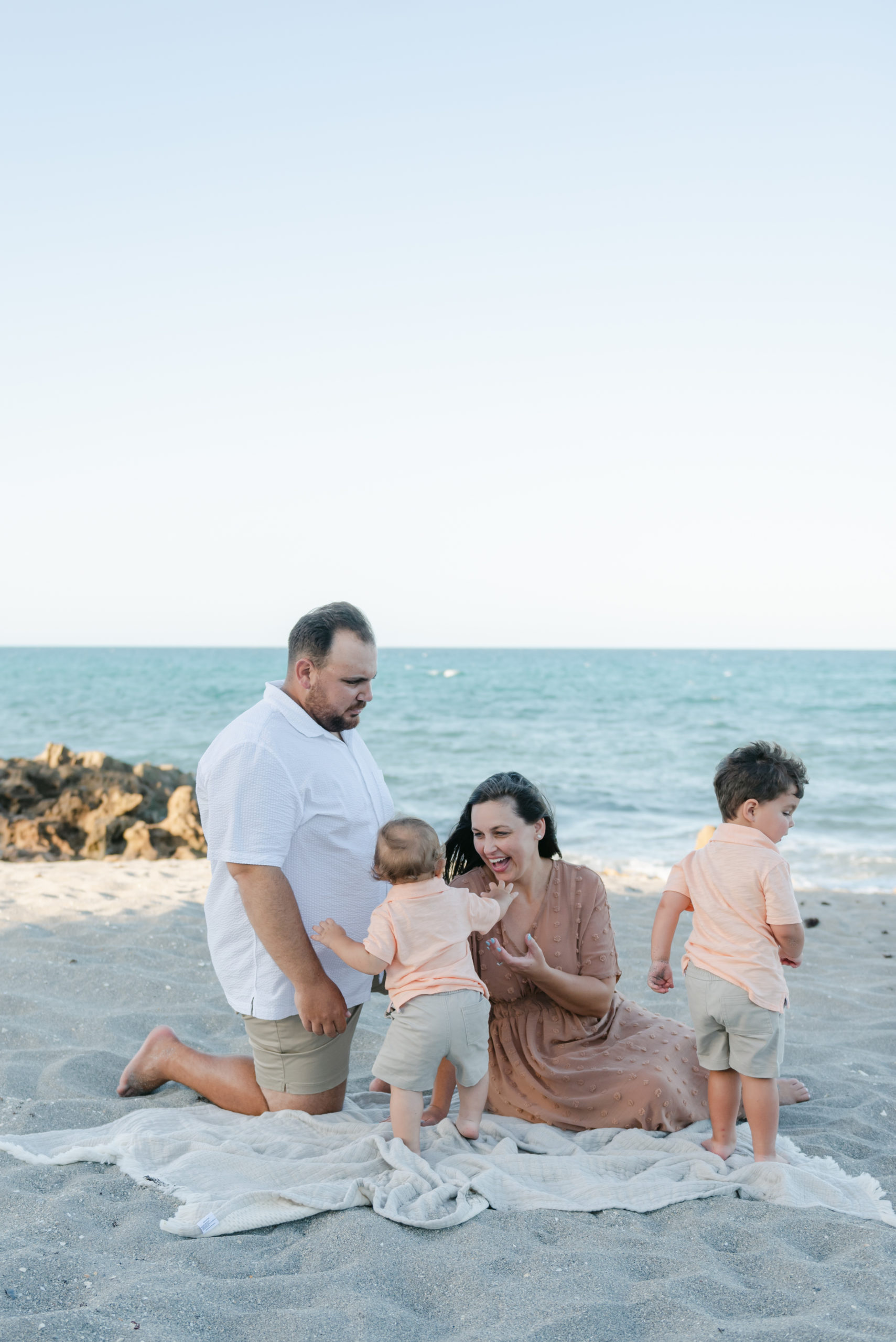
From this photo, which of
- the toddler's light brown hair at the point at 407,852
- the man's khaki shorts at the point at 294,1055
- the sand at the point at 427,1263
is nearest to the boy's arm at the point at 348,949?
the toddler's light brown hair at the point at 407,852

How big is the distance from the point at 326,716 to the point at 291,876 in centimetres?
63

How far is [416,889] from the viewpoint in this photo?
355cm

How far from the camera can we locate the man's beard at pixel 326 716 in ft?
12.8

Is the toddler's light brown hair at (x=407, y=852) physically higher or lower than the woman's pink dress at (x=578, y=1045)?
higher

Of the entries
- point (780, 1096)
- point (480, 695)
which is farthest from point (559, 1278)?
point (480, 695)

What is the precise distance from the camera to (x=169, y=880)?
8.42 m

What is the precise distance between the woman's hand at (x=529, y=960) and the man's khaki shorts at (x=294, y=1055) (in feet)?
2.26

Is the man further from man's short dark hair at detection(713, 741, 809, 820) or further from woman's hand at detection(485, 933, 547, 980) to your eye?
man's short dark hair at detection(713, 741, 809, 820)

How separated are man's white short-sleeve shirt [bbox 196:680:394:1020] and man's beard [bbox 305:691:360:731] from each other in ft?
0.09

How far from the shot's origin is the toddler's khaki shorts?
3434 mm

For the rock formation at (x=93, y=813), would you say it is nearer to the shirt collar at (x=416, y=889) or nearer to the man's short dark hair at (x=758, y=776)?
the shirt collar at (x=416, y=889)

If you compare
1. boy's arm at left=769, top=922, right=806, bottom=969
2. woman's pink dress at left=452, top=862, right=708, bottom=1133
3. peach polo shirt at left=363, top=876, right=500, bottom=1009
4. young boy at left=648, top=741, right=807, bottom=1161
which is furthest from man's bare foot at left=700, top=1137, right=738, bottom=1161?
peach polo shirt at left=363, top=876, right=500, bottom=1009

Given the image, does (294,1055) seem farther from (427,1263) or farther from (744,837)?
(744,837)

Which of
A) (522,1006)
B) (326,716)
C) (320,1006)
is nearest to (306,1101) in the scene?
(320,1006)
